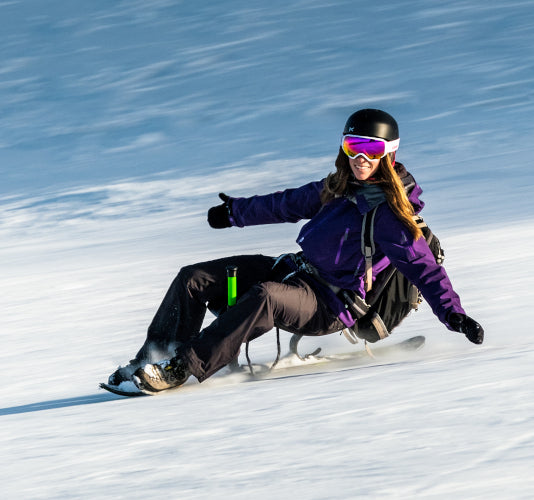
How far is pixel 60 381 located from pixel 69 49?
1036 inches

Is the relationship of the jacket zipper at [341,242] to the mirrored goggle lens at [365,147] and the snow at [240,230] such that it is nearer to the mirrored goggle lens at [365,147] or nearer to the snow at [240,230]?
the mirrored goggle lens at [365,147]

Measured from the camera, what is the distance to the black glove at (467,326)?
3.70 metres

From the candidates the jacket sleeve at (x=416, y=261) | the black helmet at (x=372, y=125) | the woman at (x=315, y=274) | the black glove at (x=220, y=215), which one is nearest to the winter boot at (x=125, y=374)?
the woman at (x=315, y=274)

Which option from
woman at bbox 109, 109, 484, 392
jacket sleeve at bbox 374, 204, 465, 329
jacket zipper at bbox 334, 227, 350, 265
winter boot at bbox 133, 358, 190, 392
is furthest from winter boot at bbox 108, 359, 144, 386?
jacket sleeve at bbox 374, 204, 465, 329

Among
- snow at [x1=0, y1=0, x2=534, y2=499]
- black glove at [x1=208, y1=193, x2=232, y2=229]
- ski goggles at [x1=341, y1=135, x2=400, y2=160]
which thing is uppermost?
ski goggles at [x1=341, y1=135, x2=400, y2=160]

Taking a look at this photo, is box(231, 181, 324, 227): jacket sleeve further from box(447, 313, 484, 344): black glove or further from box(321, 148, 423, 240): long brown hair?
box(447, 313, 484, 344): black glove

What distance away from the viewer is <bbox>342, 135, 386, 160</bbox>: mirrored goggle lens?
395 cm

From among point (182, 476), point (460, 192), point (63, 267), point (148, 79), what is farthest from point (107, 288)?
point (148, 79)

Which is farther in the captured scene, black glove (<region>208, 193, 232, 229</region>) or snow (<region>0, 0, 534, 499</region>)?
black glove (<region>208, 193, 232, 229</region>)

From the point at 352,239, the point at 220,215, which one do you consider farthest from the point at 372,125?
the point at 220,215

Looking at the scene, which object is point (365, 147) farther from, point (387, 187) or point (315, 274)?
point (315, 274)

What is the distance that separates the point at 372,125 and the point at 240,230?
6.57 metres

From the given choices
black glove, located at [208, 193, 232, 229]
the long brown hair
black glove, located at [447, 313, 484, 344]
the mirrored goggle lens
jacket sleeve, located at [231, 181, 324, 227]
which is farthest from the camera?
black glove, located at [208, 193, 232, 229]

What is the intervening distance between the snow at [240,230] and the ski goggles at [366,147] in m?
0.76
